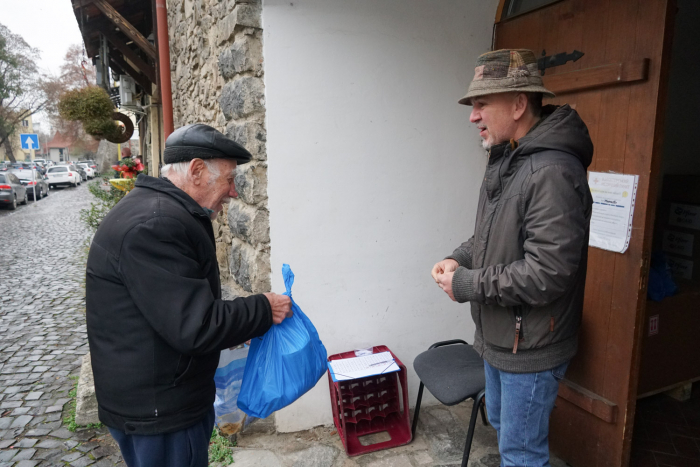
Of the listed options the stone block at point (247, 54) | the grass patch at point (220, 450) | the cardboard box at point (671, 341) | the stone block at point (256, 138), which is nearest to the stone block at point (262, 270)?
the stone block at point (256, 138)

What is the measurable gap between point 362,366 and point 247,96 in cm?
170

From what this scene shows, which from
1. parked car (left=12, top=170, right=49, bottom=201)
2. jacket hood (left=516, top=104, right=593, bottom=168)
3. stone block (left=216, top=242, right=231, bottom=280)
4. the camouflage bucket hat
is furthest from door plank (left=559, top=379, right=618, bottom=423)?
parked car (left=12, top=170, right=49, bottom=201)

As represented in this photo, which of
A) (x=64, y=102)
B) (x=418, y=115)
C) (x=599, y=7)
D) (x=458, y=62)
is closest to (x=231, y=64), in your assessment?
(x=418, y=115)

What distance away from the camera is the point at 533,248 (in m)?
1.60

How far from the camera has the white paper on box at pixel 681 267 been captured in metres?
3.43

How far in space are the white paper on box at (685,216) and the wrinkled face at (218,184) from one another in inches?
128

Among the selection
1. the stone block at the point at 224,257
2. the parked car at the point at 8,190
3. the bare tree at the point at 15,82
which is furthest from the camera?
the bare tree at the point at 15,82

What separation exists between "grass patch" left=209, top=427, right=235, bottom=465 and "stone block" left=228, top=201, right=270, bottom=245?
118 centimetres

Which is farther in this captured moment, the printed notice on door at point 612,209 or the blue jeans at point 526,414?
the printed notice on door at point 612,209

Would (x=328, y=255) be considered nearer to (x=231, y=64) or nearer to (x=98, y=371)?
(x=231, y=64)

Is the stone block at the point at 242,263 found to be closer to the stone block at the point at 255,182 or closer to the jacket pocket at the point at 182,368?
the stone block at the point at 255,182

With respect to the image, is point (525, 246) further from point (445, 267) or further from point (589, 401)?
point (589, 401)

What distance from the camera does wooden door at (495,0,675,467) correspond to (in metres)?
2.08

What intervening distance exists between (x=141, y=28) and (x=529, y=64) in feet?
36.7
